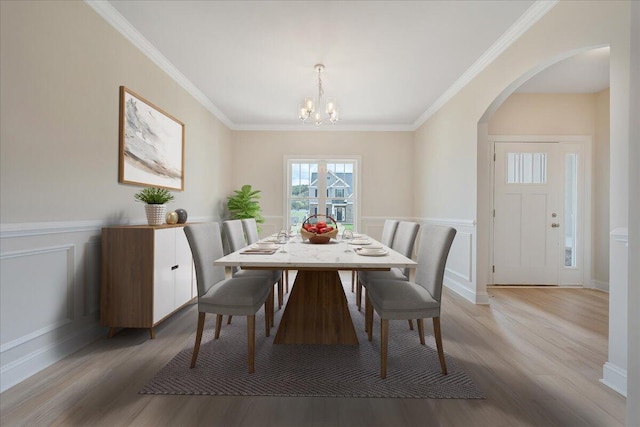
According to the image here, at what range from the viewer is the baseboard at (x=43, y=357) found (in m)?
1.75

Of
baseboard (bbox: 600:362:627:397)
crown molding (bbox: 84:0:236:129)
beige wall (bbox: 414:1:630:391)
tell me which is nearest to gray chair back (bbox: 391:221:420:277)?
beige wall (bbox: 414:1:630:391)

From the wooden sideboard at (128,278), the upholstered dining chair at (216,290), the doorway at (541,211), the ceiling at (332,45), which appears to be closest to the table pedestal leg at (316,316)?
the upholstered dining chair at (216,290)

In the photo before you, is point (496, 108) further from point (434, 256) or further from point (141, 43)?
point (141, 43)

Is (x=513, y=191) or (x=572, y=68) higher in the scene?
(x=572, y=68)

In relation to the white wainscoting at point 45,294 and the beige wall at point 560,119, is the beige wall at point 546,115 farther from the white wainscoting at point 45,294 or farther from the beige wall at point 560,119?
the white wainscoting at point 45,294

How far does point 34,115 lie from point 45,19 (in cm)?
65

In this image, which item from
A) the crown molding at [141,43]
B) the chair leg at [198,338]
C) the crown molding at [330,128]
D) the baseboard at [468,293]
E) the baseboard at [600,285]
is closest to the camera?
the chair leg at [198,338]

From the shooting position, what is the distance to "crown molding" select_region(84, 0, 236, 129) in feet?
7.88

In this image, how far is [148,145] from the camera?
9.98ft

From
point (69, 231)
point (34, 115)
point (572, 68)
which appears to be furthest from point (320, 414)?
point (572, 68)

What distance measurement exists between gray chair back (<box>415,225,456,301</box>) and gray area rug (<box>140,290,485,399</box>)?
0.50 m

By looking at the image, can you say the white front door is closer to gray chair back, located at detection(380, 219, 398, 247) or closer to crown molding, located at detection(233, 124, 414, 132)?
gray chair back, located at detection(380, 219, 398, 247)

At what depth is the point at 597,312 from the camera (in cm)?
314

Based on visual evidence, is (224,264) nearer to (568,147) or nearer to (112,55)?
(112,55)
